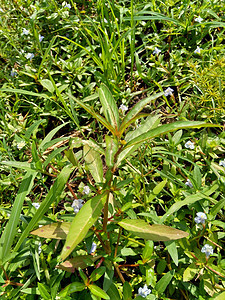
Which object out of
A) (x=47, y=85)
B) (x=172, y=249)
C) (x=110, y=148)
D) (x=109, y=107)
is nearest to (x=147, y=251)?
(x=172, y=249)

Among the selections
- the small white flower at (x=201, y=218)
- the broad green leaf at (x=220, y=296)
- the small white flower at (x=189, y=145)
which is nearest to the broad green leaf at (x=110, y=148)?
the small white flower at (x=201, y=218)

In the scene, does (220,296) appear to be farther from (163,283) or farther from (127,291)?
(127,291)

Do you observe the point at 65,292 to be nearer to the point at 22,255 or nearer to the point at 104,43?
the point at 22,255

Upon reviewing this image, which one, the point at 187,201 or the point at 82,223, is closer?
the point at 82,223

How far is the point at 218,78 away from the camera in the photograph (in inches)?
96.1

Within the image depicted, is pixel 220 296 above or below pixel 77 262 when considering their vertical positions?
below

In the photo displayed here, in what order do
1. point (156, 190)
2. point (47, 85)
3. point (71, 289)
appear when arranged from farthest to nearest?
point (47, 85) < point (156, 190) < point (71, 289)

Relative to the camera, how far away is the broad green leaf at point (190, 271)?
1779 mm

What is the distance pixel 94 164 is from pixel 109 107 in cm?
44

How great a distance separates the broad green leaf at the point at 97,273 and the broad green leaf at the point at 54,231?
0.93ft

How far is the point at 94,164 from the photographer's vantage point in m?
1.82

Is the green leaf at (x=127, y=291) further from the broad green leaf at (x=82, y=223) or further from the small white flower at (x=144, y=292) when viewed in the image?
the broad green leaf at (x=82, y=223)

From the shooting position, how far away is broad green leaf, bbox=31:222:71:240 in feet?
5.19

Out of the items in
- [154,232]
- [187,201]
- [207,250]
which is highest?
[154,232]
